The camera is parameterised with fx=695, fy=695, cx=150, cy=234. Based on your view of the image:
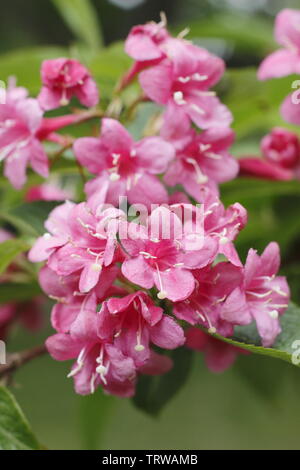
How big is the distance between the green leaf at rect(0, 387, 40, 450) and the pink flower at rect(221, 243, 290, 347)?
0.29m

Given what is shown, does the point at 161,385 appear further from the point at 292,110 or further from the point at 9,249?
the point at 292,110

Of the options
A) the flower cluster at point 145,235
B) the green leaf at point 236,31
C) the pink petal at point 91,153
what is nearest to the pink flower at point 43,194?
the flower cluster at point 145,235

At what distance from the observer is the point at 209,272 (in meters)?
0.83

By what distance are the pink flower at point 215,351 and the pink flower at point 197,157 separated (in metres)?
0.27

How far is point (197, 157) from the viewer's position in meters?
1.01

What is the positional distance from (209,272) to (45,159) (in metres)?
0.32

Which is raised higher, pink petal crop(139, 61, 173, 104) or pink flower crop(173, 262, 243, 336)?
pink petal crop(139, 61, 173, 104)

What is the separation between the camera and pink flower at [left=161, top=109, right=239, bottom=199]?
3.18 feet

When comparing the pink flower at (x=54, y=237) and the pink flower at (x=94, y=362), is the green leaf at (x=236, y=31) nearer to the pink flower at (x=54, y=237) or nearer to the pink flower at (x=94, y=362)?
the pink flower at (x=54, y=237)

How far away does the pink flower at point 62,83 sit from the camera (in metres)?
0.98

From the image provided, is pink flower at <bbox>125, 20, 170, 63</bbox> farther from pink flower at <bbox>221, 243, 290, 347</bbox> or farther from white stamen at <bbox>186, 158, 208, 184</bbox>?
pink flower at <bbox>221, 243, 290, 347</bbox>

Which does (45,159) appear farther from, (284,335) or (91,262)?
(284,335)

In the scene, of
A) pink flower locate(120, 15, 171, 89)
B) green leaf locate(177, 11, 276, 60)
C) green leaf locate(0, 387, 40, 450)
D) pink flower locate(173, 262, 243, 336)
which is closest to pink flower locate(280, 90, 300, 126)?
pink flower locate(120, 15, 171, 89)

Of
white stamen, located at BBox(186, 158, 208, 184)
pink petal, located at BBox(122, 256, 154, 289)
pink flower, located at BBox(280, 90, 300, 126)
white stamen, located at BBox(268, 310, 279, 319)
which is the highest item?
pink petal, located at BBox(122, 256, 154, 289)
